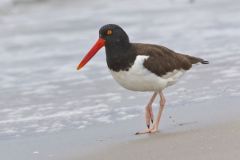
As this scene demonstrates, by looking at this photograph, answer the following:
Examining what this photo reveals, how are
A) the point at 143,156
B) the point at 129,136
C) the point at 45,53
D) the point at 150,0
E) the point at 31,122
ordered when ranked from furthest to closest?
the point at 150,0 → the point at 45,53 → the point at 31,122 → the point at 129,136 → the point at 143,156

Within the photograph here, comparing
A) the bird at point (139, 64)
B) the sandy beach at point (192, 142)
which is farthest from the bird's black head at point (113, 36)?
the sandy beach at point (192, 142)

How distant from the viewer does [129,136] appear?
7141mm

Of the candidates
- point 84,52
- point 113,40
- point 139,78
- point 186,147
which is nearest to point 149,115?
point 139,78

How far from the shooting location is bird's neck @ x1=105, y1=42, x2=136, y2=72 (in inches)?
283

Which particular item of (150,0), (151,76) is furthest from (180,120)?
(150,0)

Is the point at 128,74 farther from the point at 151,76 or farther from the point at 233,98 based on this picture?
the point at 233,98

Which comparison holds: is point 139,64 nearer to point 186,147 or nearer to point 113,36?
point 113,36

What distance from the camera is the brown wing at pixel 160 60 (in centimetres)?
732

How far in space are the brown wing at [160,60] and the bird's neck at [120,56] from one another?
10 cm

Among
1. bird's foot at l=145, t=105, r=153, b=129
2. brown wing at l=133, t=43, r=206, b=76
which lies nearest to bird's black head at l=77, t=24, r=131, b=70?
brown wing at l=133, t=43, r=206, b=76

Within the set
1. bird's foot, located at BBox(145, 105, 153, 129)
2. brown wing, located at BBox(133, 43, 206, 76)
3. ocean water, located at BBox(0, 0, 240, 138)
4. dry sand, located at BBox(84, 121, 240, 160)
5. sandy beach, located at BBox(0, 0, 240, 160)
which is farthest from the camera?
ocean water, located at BBox(0, 0, 240, 138)

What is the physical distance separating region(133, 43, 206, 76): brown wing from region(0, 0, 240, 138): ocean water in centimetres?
61

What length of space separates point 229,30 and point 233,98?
4390 mm

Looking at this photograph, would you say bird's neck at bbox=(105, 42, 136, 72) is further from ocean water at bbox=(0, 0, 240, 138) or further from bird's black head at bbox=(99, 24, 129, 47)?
ocean water at bbox=(0, 0, 240, 138)
